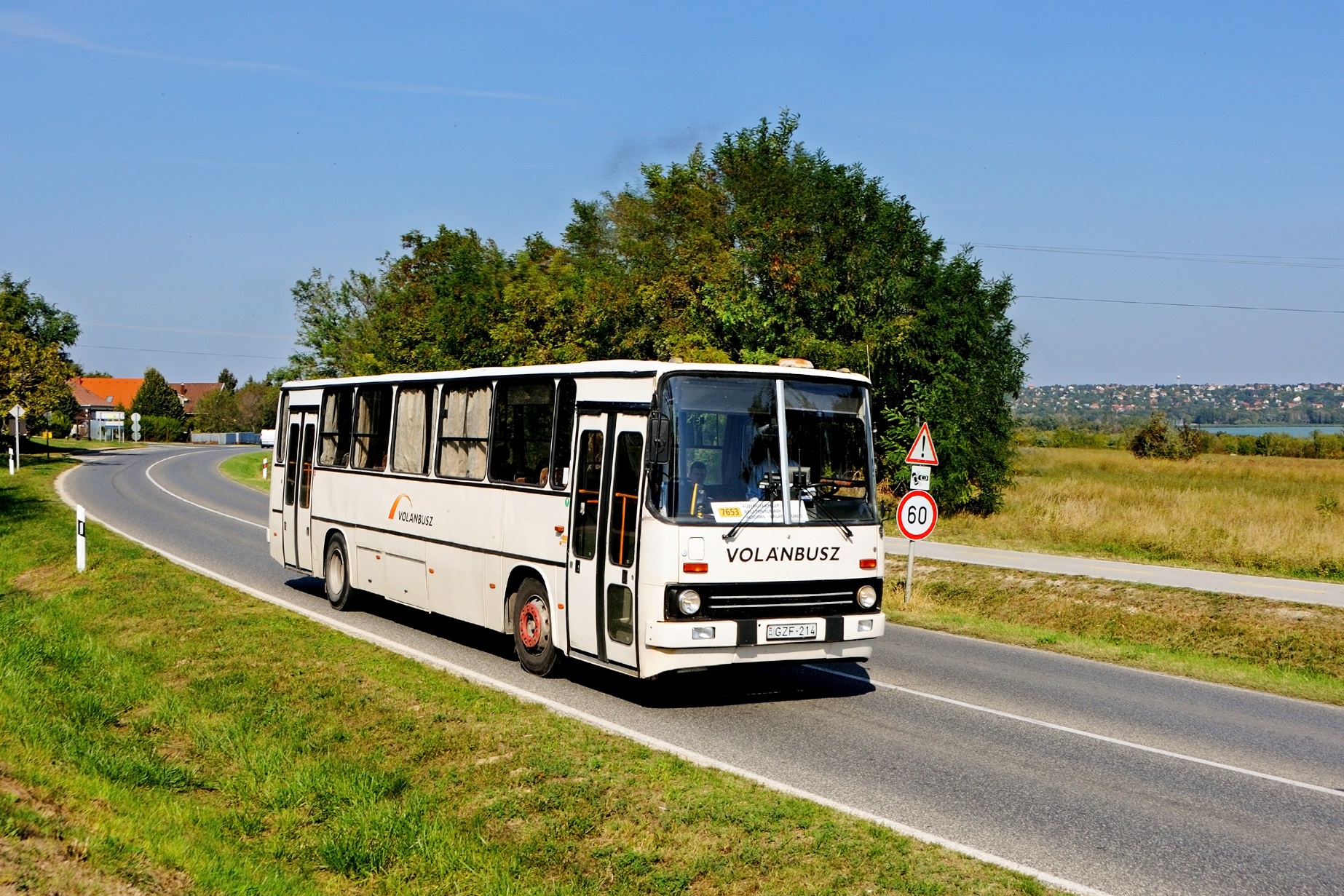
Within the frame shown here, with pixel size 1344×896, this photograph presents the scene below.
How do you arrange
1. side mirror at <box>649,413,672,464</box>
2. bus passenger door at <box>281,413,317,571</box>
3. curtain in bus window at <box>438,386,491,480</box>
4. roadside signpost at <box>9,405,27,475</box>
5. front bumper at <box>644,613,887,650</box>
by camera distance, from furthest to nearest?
roadside signpost at <box>9,405,27,475</box> → bus passenger door at <box>281,413,317,571</box> → curtain in bus window at <box>438,386,491,480</box> → side mirror at <box>649,413,672,464</box> → front bumper at <box>644,613,887,650</box>

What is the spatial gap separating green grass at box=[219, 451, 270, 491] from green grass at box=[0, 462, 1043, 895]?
3353 centimetres

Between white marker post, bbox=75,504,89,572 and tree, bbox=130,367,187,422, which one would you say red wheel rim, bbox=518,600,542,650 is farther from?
tree, bbox=130,367,187,422

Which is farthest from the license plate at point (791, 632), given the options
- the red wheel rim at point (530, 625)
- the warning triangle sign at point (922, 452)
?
the warning triangle sign at point (922, 452)

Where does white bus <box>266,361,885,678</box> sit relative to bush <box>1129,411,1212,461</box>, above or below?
below

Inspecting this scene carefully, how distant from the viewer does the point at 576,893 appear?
244 inches

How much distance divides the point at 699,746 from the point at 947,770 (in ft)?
6.06

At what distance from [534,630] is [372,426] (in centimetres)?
500

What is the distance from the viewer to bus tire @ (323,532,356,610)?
→ 16.8 m

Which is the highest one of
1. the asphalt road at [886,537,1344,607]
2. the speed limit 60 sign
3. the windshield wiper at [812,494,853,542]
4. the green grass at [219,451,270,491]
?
the windshield wiper at [812,494,853,542]

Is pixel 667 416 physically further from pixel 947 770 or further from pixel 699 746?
pixel 947 770

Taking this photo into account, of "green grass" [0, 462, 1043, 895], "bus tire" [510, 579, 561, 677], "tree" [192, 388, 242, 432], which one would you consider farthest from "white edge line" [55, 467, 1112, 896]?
"tree" [192, 388, 242, 432]

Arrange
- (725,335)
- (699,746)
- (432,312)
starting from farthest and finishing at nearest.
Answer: (432,312), (725,335), (699,746)

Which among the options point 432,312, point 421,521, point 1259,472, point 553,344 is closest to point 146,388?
point 432,312

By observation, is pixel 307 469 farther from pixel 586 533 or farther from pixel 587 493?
pixel 586 533
